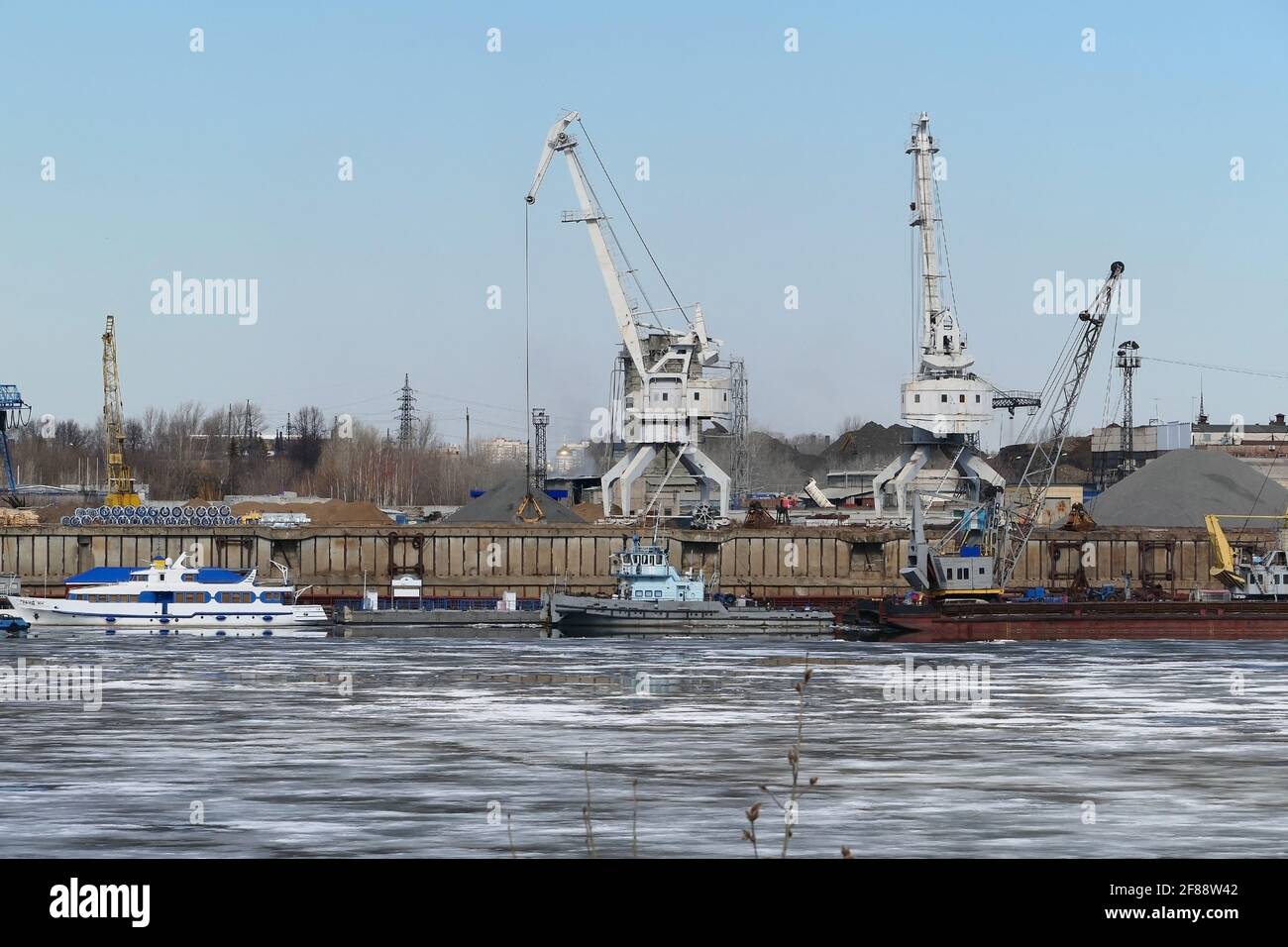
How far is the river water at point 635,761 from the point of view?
85.5 feet

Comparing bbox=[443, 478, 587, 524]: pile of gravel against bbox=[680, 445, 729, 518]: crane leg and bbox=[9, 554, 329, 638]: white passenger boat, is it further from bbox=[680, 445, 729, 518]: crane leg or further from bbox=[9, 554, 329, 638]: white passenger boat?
bbox=[9, 554, 329, 638]: white passenger boat

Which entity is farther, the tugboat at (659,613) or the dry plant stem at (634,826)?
the tugboat at (659,613)

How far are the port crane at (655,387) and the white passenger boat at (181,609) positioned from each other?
51.1 metres

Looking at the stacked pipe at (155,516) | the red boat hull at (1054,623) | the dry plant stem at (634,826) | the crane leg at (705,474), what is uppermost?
the crane leg at (705,474)

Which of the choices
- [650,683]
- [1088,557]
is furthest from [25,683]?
[1088,557]

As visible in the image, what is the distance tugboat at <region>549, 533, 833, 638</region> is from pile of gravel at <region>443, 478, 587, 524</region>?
40.7 metres

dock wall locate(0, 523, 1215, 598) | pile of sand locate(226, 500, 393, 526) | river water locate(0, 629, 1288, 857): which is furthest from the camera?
pile of sand locate(226, 500, 393, 526)

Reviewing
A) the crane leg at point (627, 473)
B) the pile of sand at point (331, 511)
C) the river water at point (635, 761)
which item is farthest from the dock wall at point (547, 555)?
the river water at point (635, 761)

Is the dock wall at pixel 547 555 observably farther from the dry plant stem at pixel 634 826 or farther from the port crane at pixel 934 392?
the dry plant stem at pixel 634 826

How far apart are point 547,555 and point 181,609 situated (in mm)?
35548

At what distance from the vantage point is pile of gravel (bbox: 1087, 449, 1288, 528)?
149125 millimetres

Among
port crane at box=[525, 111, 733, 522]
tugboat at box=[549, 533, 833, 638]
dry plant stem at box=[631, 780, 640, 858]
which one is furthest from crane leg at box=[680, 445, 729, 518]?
dry plant stem at box=[631, 780, 640, 858]

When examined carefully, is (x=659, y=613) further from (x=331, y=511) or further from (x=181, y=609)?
(x=331, y=511)
